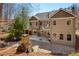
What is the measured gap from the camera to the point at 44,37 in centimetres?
198

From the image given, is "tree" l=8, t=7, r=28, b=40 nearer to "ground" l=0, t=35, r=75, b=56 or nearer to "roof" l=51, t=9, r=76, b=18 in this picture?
"ground" l=0, t=35, r=75, b=56

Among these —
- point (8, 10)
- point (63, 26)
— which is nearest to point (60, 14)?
point (63, 26)

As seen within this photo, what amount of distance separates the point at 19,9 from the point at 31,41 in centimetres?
32

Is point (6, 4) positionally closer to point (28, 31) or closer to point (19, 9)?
point (19, 9)

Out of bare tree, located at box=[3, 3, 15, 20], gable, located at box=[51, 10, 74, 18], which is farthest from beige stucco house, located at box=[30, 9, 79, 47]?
bare tree, located at box=[3, 3, 15, 20]

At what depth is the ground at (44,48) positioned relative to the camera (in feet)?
6.44

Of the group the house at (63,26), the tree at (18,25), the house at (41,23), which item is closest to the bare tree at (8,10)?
the tree at (18,25)

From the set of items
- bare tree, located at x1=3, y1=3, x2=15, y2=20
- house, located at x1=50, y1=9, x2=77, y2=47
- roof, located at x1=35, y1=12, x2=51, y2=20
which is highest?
bare tree, located at x1=3, y1=3, x2=15, y2=20

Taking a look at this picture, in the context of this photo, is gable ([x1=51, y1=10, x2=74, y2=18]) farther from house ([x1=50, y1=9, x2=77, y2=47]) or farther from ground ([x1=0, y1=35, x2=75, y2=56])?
ground ([x1=0, y1=35, x2=75, y2=56])

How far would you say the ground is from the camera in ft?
6.44

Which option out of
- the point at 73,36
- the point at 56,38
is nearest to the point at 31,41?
the point at 56,38

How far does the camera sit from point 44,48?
1.98 meters

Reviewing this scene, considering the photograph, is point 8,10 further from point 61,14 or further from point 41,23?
point 61,14

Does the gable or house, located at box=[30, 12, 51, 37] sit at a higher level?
the gable
